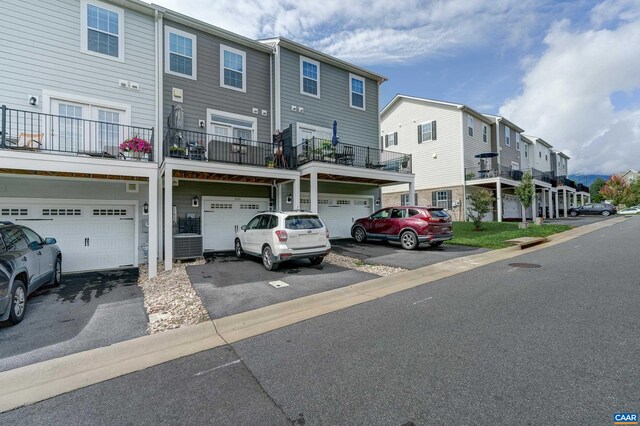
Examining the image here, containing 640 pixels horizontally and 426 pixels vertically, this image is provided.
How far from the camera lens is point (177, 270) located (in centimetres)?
841

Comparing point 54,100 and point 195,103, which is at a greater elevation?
point 195,103

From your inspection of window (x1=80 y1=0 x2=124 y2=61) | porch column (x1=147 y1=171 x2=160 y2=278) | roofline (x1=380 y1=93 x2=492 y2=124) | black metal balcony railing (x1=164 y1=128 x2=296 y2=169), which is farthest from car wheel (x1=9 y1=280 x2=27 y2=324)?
roofline (x1=380 y1=93 x2=492 y2=124)

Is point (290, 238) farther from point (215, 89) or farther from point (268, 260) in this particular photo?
point (215, 89)

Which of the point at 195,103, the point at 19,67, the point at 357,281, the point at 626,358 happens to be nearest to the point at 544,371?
the point at 626,358

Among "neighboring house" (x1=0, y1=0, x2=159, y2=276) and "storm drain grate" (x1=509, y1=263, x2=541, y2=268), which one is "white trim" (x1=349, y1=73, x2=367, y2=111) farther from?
"storm drain grate" (x1=509, y1=263, x2=541, y2=268)

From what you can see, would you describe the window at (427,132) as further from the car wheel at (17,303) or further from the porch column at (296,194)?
the car wheel at (17,303)

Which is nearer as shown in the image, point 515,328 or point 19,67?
point 515,328

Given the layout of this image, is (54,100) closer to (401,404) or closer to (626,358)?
(401,404)

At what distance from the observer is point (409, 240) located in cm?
1130

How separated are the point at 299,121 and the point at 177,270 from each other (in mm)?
8225

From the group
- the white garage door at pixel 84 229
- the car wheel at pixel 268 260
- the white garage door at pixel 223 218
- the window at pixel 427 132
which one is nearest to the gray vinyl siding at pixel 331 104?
the white garage door at pixel 223 218

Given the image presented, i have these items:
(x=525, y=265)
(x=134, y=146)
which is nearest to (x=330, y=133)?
(x=134, y=146)

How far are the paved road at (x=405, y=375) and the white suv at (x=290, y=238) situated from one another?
3.26 m

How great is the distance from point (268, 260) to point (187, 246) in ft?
10.2
